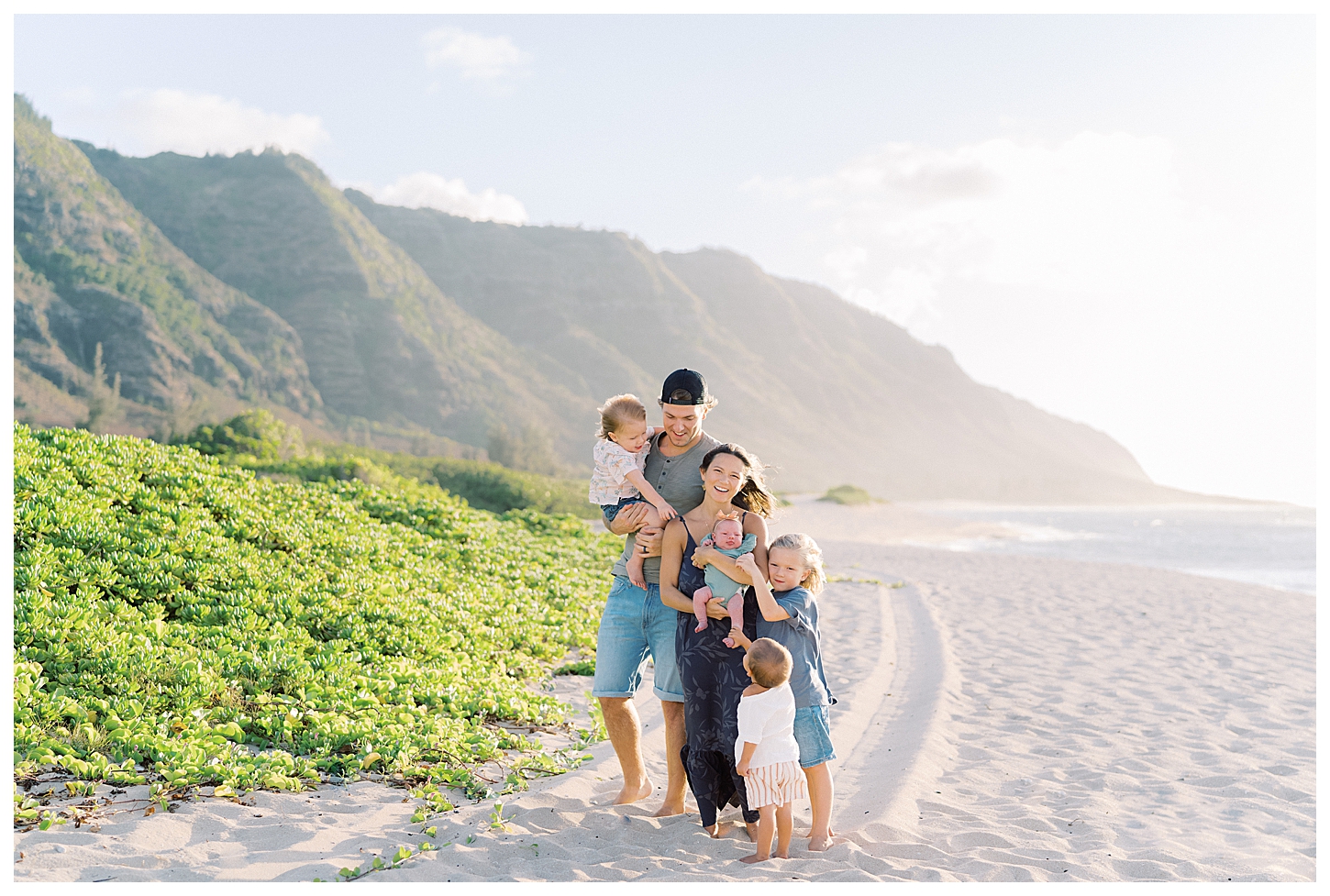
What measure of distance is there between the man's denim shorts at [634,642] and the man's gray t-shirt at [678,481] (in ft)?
0.38

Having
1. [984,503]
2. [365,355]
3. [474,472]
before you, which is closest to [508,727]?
[474,472]

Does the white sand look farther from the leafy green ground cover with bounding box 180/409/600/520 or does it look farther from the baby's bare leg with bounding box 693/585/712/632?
the leafy green ground cover with bounding box 180/409/600/520

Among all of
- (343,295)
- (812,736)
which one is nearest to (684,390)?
(812,736)

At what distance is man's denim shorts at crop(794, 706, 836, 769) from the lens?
3816mm

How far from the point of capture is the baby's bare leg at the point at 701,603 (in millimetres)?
3791

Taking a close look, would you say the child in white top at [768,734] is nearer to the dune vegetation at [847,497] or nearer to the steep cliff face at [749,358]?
the dune vegetation at [847,497]

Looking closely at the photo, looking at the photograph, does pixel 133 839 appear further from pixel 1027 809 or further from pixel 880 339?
pixel 880 339

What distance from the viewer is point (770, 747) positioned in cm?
366

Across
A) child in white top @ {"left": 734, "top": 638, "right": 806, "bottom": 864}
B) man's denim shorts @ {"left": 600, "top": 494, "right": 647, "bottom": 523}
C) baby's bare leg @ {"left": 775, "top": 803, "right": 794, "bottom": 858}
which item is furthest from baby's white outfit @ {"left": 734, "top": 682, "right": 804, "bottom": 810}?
man's denim shorts @ {"left": 600, "top": 494, "right": 647, "bottom": 523}

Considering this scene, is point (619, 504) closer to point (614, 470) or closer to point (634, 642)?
point (614, 470)

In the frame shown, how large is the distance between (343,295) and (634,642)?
8892cm

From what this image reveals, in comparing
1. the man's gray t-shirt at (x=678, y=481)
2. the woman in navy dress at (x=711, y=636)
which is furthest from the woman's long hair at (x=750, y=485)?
the man's gray t-shirt at (x=678, y=481)

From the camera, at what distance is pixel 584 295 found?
418 ft

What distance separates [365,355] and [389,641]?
259 feet
